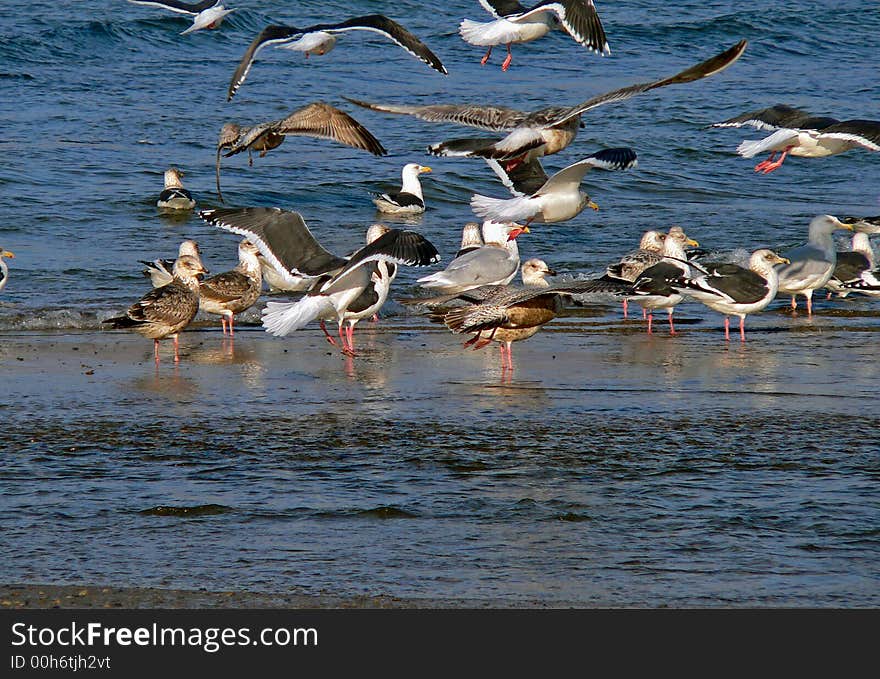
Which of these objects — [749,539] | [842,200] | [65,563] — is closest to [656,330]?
[749,539]

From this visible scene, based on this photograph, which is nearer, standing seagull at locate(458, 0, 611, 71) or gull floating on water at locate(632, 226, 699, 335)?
gull floating on water at locate(632, 226, 699, 335)

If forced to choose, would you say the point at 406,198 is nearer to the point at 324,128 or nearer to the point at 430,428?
the point at 324,128

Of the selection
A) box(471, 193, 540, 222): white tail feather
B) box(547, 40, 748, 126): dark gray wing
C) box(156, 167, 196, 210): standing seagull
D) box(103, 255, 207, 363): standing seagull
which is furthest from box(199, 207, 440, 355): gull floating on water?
box(156, 167, 196, 210): standing seagull

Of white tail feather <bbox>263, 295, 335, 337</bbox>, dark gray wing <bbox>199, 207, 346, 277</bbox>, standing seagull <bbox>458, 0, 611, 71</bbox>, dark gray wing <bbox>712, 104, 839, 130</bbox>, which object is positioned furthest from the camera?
dark gray wing <bbox>712, 104, 839, 130</bbox>

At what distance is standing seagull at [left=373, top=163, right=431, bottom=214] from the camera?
17.7 m

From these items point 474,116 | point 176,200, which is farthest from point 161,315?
point 176,200

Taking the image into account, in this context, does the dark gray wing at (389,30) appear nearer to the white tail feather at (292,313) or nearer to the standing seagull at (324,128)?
the standing seagull at (324,128)

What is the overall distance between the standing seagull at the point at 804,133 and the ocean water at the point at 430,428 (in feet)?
4.50

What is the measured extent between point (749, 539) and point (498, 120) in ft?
21.2

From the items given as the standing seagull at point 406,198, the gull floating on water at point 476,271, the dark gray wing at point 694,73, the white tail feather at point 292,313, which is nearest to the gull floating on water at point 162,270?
the white tail feather at point 292,313

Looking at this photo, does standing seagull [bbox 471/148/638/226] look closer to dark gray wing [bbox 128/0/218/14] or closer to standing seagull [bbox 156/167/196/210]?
standing seagull [bbox 156/167/196/210]

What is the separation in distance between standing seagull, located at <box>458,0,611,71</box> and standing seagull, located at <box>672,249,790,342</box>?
189 centimetres

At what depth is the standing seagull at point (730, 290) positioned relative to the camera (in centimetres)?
1054
